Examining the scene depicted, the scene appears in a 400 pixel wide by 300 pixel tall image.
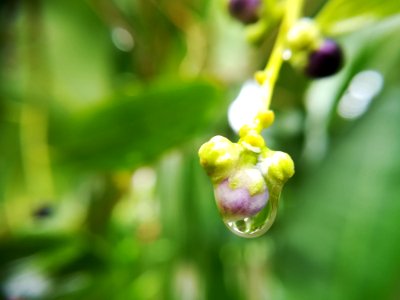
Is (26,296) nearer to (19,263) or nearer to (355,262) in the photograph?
(19,263)

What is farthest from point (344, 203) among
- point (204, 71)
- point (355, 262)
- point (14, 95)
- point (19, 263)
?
point (14, 95)

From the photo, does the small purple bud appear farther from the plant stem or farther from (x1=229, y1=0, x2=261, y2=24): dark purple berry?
(x1=229, y1=0, x2=261, y2=24): dark purple berry

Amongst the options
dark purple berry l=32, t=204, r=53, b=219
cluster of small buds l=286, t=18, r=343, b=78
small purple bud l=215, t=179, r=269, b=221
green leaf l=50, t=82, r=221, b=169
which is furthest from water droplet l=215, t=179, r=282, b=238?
dark purple berry l=32, t=204, r=53, b=219

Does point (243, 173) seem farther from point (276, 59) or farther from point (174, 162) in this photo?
point (174, 162)

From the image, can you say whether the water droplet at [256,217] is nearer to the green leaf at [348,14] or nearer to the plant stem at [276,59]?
the plant stem at [276,59]

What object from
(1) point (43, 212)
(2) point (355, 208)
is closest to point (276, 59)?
(2) point (355, 208)

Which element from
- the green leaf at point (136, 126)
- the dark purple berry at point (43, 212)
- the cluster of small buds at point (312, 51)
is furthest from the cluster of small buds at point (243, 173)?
the dark purple berry at point (43, 212)

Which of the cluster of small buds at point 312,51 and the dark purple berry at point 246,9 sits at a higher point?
the dark purple berry at point 246,9

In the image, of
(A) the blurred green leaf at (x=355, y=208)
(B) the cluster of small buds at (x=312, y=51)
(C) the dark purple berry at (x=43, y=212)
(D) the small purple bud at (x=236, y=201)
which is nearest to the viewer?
(D) the small purple bud at (x=236, y=201)
